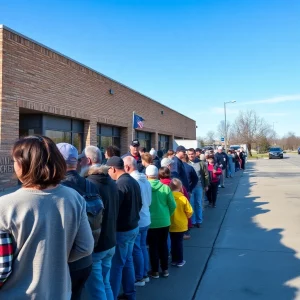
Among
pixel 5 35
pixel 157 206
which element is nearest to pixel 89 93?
pixel 5 35

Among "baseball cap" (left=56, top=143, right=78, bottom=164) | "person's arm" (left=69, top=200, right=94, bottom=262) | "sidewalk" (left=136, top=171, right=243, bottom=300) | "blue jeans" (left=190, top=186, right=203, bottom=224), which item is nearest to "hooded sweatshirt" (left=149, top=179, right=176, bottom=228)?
"sidewalk" (left=136, top=171, right=243, bottom=300)

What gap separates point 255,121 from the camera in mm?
57906

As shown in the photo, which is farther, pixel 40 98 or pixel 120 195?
pixel 40 98

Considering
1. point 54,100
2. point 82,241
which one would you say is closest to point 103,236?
point 82,241

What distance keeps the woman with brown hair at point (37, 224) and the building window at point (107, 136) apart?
11666 millimetres

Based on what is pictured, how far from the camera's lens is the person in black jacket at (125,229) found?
11.4 feet

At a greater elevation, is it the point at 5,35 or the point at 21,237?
the point at 5,35

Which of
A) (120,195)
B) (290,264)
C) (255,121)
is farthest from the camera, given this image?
(255,121)

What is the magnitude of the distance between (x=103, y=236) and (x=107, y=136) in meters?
11.6

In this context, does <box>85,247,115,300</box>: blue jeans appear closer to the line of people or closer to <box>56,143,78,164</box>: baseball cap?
the line of people

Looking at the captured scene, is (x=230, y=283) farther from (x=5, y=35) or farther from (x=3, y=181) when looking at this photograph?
(x=5, y=35)

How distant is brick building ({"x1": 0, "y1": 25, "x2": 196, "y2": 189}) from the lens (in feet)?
25.8

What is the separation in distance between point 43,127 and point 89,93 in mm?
2960

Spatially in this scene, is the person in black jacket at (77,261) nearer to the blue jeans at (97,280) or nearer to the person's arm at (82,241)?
the person's arm at (82,241)
